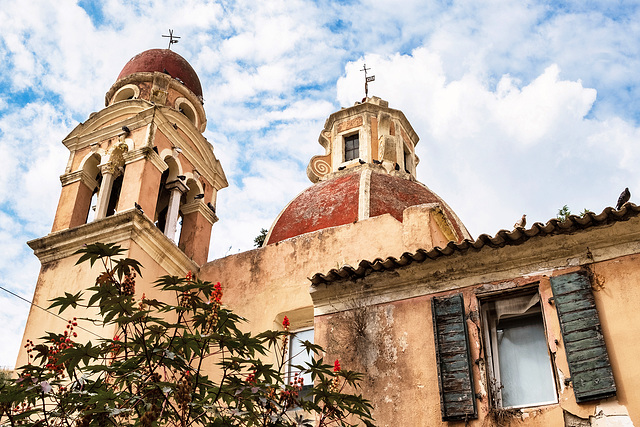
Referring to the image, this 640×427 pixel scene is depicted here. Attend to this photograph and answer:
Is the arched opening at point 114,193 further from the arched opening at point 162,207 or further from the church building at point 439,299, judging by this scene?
the arched opening at point 162,207

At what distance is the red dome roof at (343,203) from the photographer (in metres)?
14.9

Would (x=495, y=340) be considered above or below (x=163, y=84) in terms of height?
below

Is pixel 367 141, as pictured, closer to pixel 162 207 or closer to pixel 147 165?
pixel 162 207

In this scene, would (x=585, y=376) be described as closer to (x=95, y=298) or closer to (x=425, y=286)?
(x=425, y=286)

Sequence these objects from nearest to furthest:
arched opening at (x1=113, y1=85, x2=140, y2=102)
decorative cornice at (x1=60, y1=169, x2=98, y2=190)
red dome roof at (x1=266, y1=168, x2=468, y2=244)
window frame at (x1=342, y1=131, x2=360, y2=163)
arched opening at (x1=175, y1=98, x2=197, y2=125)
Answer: decorative cornice at (x1=60, y1=169, x2=98, y2=190), red dome roof at (x1=266, y1=168, x2=468, y2=244), arched opening at (x1=113, y1=85, x2=140, y2=102), arched opening at (x1=175, y1=98, x2=197, y2=125), window frame at (x1=342, y1=131, x2=360, y2=163)

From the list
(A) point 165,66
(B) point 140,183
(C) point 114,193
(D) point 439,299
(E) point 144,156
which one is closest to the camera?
(D) point 439,299

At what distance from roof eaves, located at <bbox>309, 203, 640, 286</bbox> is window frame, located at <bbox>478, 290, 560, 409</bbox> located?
0.55m

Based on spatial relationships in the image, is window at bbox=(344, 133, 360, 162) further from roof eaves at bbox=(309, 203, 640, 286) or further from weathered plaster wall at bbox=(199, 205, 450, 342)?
roof eaves at bbox=(309, 203, 640, 286)

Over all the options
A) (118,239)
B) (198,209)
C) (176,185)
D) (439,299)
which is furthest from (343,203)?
(439,299)

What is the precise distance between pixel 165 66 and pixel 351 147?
5775mm

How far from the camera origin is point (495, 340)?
7562 millimetres

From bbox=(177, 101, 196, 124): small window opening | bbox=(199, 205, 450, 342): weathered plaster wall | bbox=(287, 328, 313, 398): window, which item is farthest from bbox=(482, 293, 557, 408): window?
bbox=(177, 101, 196, 124): small window opening

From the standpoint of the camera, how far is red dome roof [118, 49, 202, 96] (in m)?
17.0

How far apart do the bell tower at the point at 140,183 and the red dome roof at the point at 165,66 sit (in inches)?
1.3
